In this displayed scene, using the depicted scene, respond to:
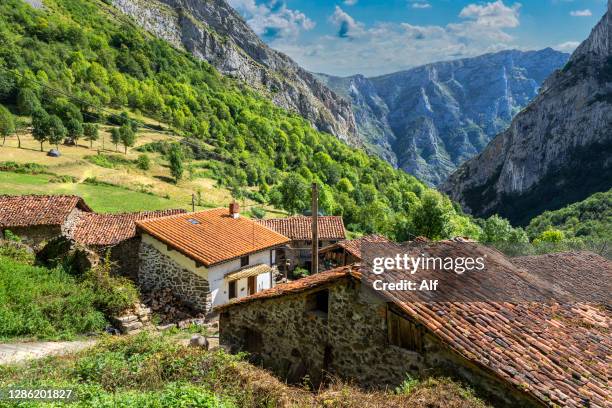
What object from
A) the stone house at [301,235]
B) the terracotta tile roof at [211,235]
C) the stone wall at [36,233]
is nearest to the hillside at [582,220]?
the stone house at [301,235]

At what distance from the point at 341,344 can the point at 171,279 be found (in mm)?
15959

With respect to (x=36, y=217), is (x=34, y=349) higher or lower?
lower

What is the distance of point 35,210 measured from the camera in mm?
29375

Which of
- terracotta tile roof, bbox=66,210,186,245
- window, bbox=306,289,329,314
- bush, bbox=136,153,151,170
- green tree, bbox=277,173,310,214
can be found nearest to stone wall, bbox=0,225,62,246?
terracotta tile roof, bbox=66,210,186,245

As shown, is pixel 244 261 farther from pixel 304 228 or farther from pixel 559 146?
pixel 559 146

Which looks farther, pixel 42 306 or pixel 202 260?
pixel 202 260

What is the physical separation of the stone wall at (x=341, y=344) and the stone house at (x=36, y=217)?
70.9 ft

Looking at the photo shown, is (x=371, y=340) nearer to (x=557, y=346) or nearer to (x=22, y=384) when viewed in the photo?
(x=557, y=346)

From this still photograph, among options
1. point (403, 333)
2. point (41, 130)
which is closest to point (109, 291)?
point (403, 333)

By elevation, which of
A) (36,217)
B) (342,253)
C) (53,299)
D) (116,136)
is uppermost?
(116,136)

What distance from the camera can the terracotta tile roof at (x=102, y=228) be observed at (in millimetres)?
29844

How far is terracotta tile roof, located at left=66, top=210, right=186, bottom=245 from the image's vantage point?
97.9ft

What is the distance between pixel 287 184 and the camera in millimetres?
71250

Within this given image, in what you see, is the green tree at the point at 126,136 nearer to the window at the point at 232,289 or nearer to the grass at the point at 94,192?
the grass at the point at 94,192
